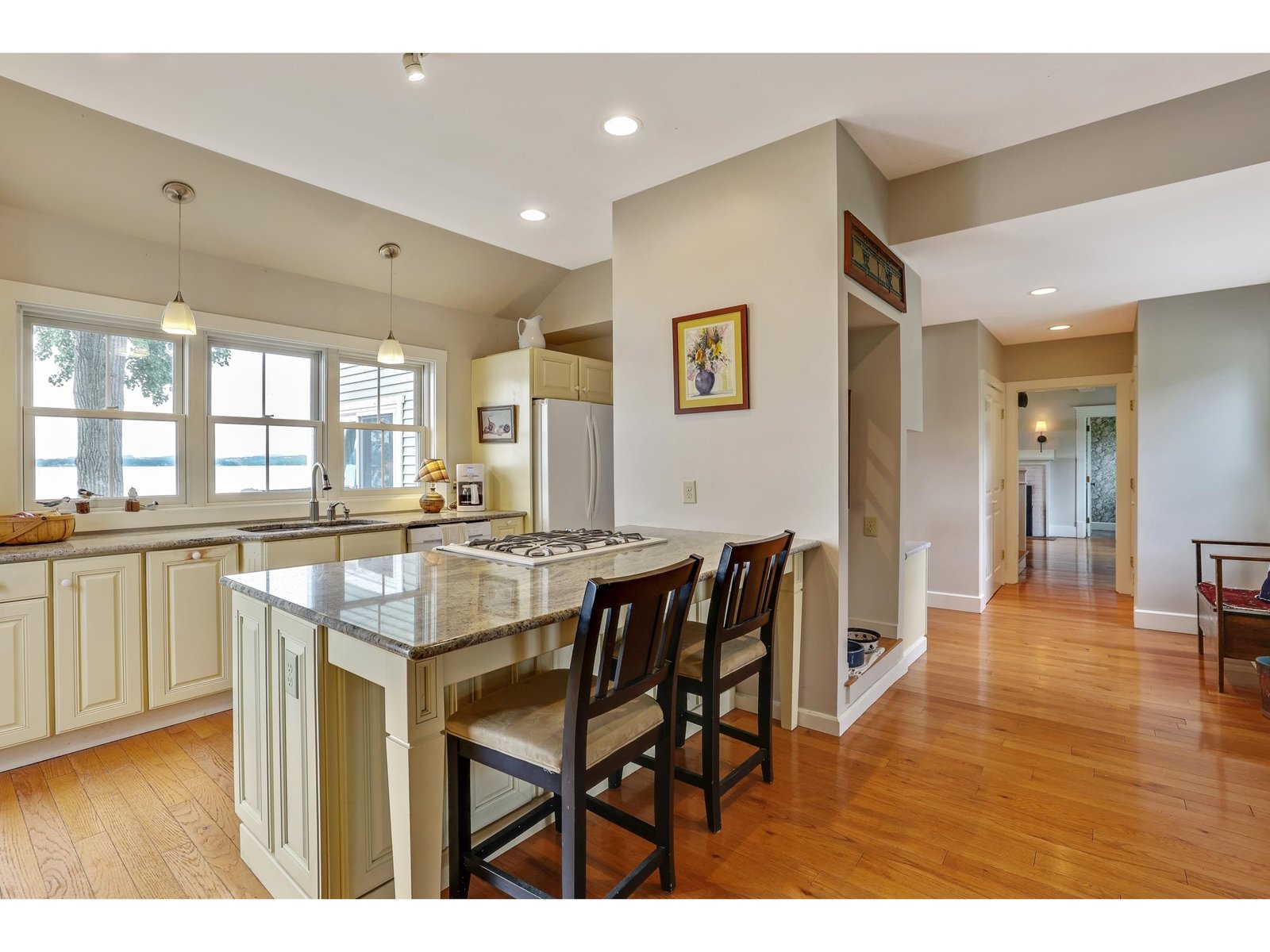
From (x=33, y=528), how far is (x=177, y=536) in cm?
51

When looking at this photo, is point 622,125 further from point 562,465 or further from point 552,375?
point 562,465

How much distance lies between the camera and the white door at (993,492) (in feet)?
17.2

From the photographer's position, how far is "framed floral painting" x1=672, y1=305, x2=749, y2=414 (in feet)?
9.54

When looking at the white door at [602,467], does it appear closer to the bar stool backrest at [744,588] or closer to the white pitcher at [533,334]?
the white pitcher at [533,334]

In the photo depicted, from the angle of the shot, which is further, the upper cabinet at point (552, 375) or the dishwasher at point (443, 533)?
the upper cabinet at point (552, 375)

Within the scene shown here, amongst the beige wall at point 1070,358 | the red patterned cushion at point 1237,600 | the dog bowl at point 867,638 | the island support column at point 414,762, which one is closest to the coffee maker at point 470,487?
the dog bowl at point 867,638

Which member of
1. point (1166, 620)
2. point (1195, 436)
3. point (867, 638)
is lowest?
point (1166, 620)

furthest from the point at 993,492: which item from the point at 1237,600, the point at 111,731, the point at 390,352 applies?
the point at 111,731

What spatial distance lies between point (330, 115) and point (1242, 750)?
15.1 feet

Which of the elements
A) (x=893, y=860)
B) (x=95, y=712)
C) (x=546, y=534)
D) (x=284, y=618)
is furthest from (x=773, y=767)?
(x=95, y=712)

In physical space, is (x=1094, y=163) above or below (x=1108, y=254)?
above

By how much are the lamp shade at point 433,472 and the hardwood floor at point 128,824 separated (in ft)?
7.10

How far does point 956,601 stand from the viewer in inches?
201
